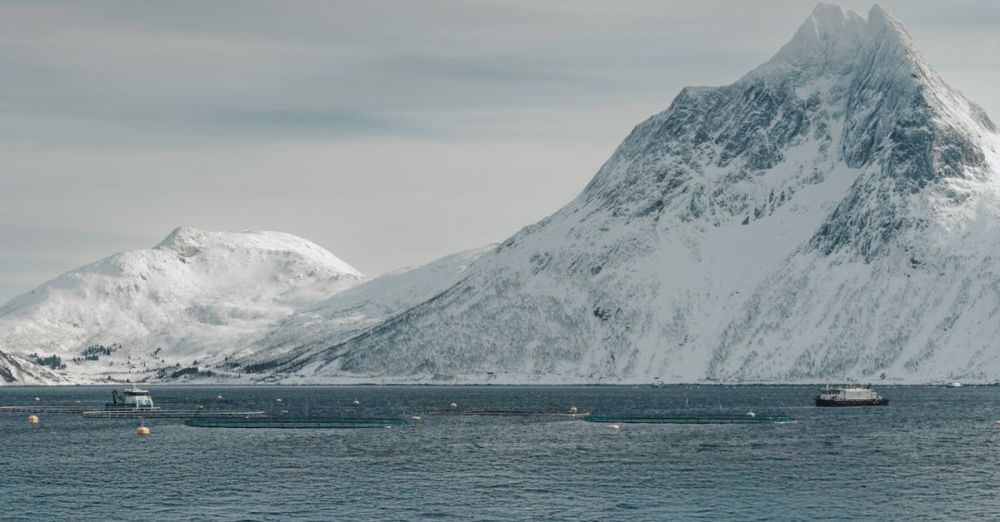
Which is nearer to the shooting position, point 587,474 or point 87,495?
point 87,495

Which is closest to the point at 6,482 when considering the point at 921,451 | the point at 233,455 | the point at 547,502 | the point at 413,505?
the point at 233,455

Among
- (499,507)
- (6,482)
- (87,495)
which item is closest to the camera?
(499,507)

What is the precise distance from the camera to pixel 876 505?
132 metres

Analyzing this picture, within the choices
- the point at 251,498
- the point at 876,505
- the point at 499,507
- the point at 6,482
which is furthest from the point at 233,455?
the point at 876,505

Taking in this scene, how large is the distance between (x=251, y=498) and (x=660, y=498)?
1676 inches

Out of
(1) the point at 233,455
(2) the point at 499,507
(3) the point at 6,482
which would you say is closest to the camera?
(2) the point at 499,507

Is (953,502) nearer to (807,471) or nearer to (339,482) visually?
(807,471)

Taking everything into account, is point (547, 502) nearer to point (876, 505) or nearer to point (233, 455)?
point (876, 505)

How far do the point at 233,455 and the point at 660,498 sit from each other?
2897 inches

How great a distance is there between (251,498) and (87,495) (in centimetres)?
1927

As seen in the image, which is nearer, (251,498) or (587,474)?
(251,498)

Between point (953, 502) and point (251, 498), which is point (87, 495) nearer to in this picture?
point (251, 498)

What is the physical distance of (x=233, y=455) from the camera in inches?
7323

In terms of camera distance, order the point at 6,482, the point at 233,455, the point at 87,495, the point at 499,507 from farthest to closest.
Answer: the point at 233,455 → the point at 6,482 → the point at 87,495 → the point at 499,507
